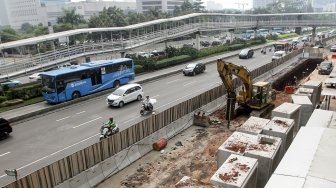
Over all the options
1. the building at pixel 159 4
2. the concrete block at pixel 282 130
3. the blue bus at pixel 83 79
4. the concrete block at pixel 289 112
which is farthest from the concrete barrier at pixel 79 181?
the building at pixel 159 4

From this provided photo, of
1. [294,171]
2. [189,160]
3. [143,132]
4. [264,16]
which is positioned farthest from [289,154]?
[264,16]

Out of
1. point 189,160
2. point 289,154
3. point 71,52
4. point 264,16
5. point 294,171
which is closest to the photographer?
point 294,171

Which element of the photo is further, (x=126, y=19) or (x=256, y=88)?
(x=126, y=19)

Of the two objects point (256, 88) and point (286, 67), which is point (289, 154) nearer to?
point (256, 88)

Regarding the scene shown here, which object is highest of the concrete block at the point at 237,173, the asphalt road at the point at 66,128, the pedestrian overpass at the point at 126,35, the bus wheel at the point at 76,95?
the pedestrian overpass at the point at 126,35

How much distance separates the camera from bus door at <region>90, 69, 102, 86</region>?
28811mm

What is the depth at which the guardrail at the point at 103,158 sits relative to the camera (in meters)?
11.5

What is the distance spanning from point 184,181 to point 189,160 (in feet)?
15.0

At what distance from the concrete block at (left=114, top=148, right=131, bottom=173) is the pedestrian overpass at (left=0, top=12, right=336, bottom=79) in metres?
18.8

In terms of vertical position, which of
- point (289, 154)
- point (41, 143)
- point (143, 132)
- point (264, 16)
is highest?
point (264, 16)

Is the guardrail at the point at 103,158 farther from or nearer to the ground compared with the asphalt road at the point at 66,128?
farther from the ground

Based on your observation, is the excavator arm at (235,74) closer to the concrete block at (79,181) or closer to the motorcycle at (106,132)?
the motorcycle at (106,132)

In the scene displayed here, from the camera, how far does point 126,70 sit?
32.6m

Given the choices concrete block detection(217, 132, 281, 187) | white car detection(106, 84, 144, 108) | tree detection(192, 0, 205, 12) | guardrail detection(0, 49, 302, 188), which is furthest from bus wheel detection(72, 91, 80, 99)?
tree detection(192, 0, 205, 12)
